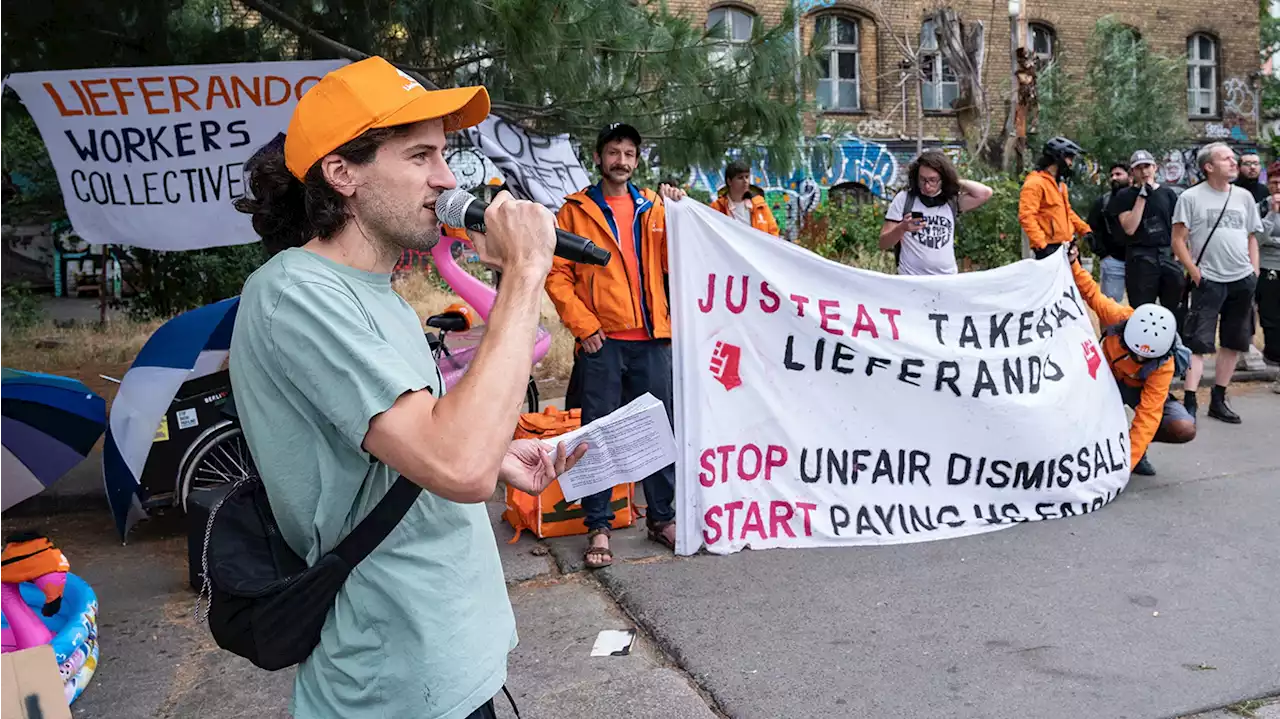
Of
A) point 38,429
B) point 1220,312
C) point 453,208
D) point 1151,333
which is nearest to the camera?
point 453,208

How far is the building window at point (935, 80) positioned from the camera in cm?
2248

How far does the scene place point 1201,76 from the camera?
2581 centimetres

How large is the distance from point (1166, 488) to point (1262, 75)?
25015 mm

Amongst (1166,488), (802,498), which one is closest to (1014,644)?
(802,498)

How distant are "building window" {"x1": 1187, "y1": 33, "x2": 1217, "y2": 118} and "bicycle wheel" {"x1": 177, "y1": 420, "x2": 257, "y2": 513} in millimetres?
25861

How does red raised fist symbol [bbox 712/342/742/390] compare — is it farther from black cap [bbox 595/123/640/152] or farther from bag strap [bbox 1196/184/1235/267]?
bag strap [bbox 1196/184/1235/267]

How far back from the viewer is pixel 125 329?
40.4ft

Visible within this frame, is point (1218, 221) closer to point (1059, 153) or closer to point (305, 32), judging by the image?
point (1059, 153)

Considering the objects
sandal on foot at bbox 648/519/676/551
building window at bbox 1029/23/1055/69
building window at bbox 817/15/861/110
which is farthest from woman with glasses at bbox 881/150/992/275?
building window at bbox 1029/23/1055/69

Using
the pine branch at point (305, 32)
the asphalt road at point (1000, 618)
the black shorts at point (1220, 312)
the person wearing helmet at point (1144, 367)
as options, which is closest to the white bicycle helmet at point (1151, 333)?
the person wearing helmet at point (1144, 367)

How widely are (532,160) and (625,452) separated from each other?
390cm

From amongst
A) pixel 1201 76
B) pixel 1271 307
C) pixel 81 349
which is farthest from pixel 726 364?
pixel 1201 76

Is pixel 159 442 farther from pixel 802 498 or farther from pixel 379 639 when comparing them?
pixel 379 639

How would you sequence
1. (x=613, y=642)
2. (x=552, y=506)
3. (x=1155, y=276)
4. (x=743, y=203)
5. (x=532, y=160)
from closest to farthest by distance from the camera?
(x=613, y=642)
(x=552, y=506)
(x=532, y=160)
(x=1155, y=276)
(x=743, y=203)
